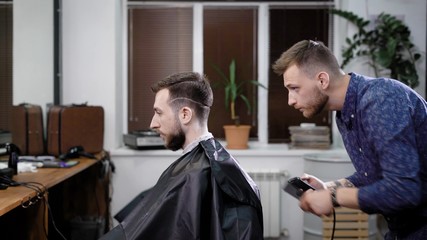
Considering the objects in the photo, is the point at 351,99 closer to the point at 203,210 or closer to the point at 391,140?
the point at 391,140

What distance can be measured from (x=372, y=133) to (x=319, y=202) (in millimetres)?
263

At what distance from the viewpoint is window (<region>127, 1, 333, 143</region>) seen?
148 inches

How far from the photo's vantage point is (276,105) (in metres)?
3.79

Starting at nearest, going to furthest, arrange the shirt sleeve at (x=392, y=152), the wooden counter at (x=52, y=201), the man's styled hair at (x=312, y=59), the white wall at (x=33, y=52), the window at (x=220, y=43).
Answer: the shirt sleeve at (x=392, y=152) < the man's styled hair at (x=312, y=59) < the wooden counter at (x=52, y=201) < the white wall at (x=33, y=52) < the window at (x=220, y=43)

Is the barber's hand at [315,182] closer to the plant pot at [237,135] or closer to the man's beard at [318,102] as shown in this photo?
the man's beard at [318,102]

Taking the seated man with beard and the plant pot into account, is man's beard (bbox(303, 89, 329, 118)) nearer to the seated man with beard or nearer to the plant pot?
the seated man with beard

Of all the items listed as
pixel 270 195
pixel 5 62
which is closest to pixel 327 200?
pixel 270 195

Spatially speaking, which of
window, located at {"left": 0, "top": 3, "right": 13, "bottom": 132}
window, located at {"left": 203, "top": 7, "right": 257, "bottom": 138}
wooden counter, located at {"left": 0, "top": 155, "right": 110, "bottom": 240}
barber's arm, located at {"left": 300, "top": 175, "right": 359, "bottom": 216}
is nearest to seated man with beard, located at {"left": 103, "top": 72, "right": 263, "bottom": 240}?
barber's arm, located at {"left": 300, "top": 175, "right": 359, "bottom": 216}

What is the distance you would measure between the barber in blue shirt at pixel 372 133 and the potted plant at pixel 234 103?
6.02 feet

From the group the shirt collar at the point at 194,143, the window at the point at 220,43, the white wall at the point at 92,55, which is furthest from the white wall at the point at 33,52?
the shirt collar at the point at 194,143

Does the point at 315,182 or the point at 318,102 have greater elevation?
the point at 318,102

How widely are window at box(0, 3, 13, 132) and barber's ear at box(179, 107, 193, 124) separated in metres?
1.37

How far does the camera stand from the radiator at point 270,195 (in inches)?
133

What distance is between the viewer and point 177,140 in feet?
5.95
